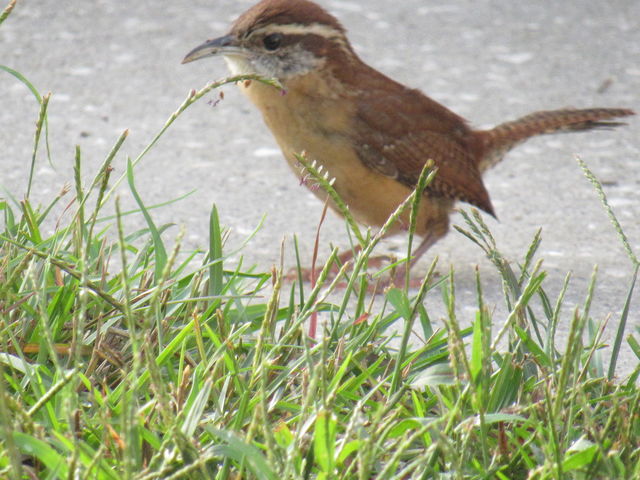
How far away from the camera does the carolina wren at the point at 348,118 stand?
4656 mm

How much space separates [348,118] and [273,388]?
2.25 metres

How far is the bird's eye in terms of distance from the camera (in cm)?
484

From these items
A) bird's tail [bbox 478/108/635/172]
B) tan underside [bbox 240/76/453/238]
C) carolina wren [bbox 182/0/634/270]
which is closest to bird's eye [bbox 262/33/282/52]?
carolina wren [bbox 182/0/634/270]

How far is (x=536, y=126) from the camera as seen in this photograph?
17.4 feet

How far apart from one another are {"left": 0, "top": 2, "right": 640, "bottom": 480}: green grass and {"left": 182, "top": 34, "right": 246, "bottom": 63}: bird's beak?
162 cm

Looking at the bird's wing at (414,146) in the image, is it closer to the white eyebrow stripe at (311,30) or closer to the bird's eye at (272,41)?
the white eyebrow stripe at (311,30)

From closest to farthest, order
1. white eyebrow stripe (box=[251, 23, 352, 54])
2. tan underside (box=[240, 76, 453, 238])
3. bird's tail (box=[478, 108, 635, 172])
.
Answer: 1. tan underside (box=[240, 76, 453, 238])
2. white eyebrow stripe (box=[251, 23, 352, 54])
3. bird's tail (box=[478, 108, 635, 172])

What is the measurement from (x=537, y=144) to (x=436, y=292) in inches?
84.9

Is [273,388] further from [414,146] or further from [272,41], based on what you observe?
[272,41]

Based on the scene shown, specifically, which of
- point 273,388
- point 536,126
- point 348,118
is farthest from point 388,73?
point 273,388

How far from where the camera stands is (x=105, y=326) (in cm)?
288

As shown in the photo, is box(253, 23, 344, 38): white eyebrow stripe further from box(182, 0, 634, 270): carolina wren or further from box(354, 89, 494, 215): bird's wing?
box(354, 89, 494, 215): bird's wing

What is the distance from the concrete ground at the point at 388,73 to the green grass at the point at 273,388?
89 cm

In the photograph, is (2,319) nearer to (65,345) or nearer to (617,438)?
(65,345)
